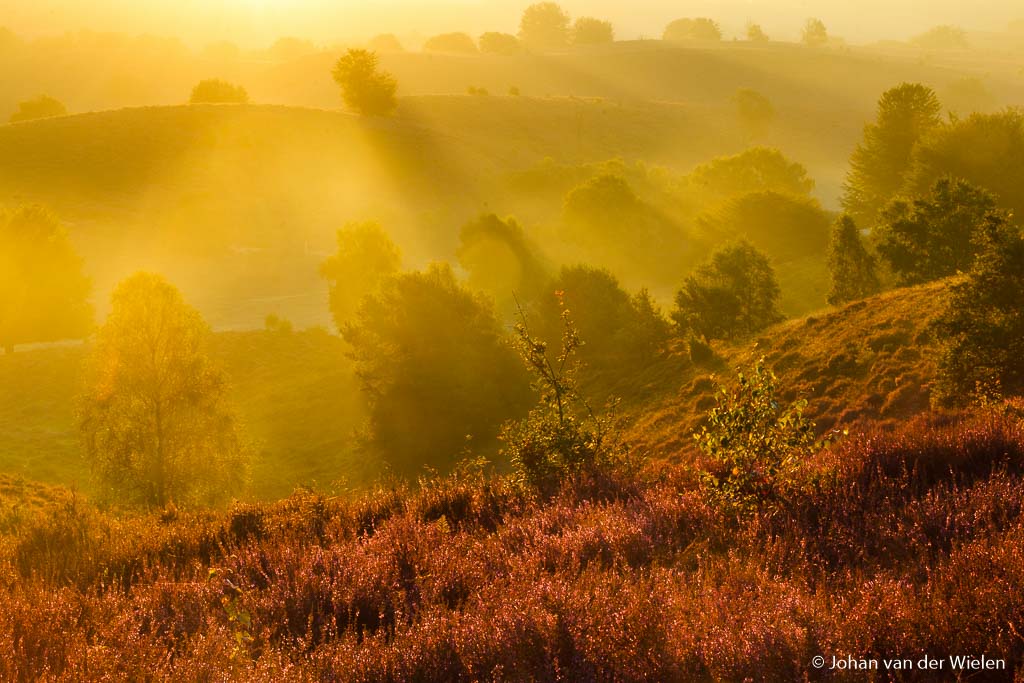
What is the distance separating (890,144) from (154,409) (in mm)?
67783

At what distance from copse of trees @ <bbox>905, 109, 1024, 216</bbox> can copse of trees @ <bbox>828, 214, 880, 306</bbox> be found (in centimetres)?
1865

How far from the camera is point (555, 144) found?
409 ft

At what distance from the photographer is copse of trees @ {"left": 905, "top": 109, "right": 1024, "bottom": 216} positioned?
60406 mm

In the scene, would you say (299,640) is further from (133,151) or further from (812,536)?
(133,151)

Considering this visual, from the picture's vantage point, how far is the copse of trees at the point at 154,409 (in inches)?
1128

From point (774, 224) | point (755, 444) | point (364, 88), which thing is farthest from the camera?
point (364, 88)

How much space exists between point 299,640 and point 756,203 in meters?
80.5

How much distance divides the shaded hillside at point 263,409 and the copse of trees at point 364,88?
6904cm

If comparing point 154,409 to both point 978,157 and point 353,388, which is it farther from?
point 978,157

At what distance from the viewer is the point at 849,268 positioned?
45.9m

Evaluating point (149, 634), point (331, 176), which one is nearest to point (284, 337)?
point (331, 176)

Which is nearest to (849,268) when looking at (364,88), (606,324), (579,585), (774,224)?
(606,324)

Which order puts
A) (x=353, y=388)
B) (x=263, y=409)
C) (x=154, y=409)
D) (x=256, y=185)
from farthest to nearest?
(x=256, y=185) → (x=353, y=388) → (x=263, y=409) → (x=154, y=409)

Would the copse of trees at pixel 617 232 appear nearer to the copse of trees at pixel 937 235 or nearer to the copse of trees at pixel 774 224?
the copse of trees at pixel 774 224
